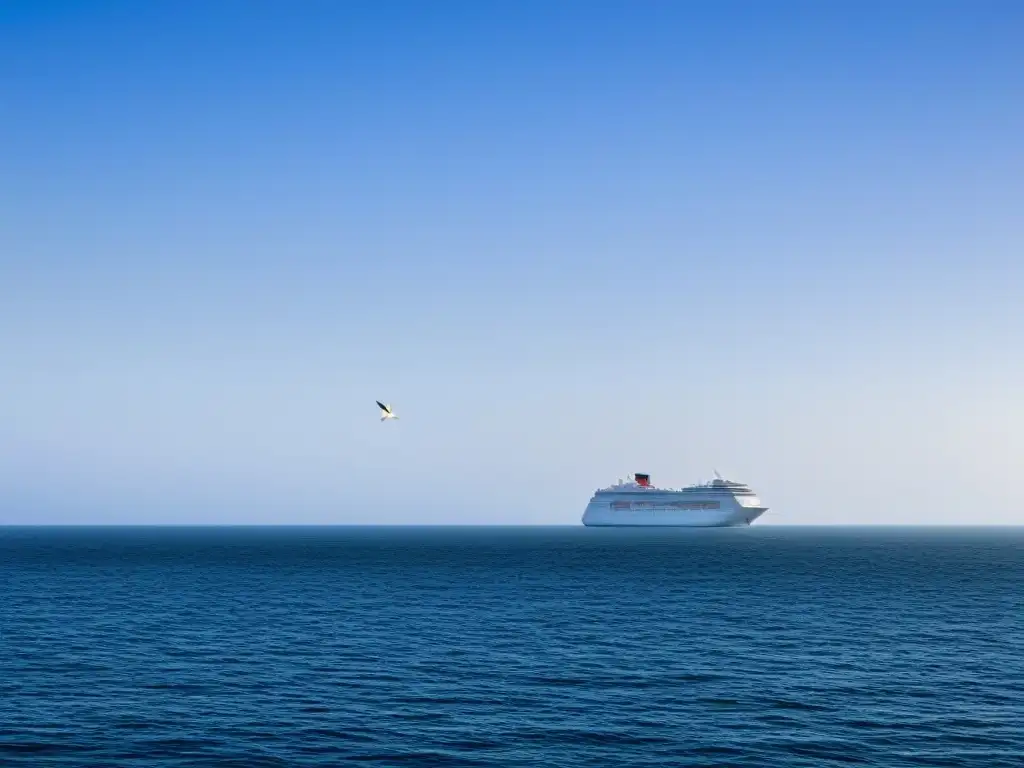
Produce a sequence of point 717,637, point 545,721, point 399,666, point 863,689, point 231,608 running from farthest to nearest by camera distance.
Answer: point 231,608, point 717,637, point 399,666, point 863,689, point 545,721

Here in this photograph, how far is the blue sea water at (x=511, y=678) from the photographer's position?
39.9 m

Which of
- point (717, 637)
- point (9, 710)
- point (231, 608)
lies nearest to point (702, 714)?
point (717, 637)

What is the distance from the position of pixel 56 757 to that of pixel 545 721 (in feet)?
70.8

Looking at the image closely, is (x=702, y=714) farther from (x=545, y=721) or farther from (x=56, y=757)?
(x=56, y=757)

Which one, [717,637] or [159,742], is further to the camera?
[717,637]

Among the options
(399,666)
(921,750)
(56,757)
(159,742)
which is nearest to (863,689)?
(921,750)

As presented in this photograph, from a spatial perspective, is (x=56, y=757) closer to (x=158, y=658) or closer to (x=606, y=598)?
(x=158, y=658)

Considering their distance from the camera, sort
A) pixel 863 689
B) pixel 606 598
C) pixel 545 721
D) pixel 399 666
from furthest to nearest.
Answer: pixel 606 598 < pixel 399 666 < pixel 863 689 < pixel 545 721

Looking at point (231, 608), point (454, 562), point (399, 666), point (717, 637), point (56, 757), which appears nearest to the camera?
point (56, 757)

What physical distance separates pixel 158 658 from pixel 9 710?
14391 mm

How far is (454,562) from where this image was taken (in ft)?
581

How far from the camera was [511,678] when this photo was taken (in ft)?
177

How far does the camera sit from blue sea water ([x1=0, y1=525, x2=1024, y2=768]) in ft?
131

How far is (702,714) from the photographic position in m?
45.7
